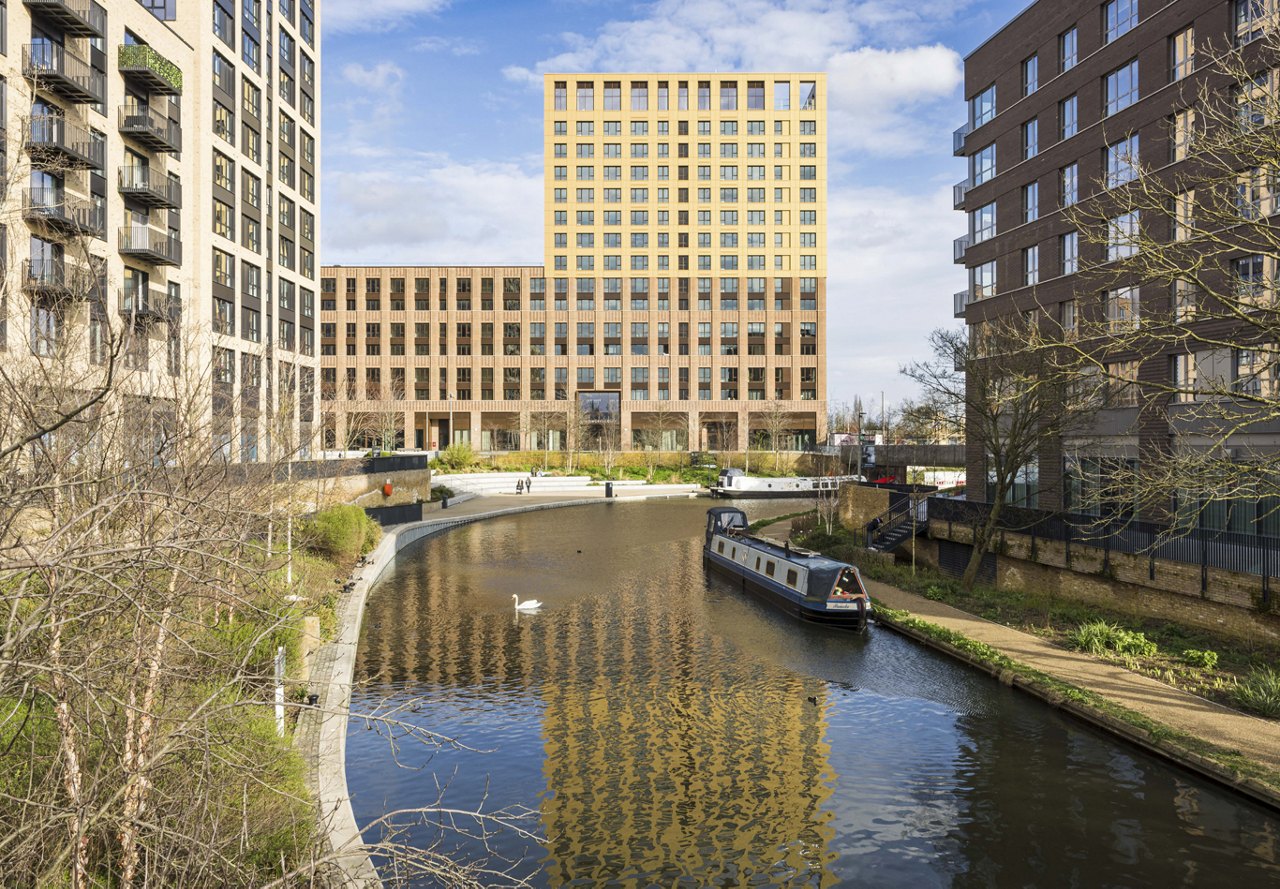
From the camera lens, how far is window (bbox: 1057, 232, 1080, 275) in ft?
111

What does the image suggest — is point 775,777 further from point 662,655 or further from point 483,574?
point 483,574

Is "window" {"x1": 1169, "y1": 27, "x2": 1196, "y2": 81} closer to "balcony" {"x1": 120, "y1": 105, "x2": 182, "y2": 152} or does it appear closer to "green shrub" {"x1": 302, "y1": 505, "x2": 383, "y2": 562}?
"green shrub" {"x1": 302, "y1": 505, "x2": 383, "y2": 562}

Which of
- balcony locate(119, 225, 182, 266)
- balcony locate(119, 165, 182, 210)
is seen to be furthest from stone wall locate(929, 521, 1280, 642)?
balcony locate(119, 165, 182, 210)

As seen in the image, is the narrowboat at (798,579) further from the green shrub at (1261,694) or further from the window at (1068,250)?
the window at (1068,250)

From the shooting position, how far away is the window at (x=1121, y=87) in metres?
31.2

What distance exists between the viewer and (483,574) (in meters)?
33.9

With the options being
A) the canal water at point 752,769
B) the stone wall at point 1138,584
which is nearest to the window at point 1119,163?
the stone wall at point 1138,584

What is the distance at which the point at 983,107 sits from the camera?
40.6m

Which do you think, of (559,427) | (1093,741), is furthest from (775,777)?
(559,427)

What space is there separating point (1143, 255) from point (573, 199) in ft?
273

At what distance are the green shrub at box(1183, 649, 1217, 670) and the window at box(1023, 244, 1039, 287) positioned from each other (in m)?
21.4

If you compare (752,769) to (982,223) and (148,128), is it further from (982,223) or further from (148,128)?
(148,128)

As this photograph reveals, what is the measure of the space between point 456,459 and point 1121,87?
56604 mm

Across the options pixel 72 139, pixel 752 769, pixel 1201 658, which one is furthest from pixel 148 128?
pixel 1201 658
